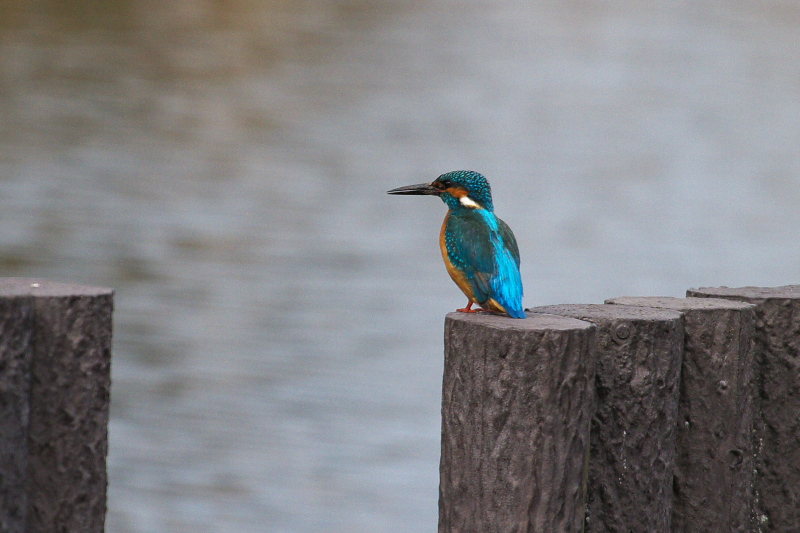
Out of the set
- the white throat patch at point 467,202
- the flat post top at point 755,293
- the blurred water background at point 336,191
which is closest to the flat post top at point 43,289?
the white throat patch at point 467,202

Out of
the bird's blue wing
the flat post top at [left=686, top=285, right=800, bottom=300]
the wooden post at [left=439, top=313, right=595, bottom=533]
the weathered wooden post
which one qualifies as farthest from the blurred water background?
the weathered wooden post

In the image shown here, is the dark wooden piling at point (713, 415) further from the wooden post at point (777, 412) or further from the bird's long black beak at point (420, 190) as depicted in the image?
the bird's long black beak at point (420, 190)

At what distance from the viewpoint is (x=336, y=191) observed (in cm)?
1003

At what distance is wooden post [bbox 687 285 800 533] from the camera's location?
2779 millimetres

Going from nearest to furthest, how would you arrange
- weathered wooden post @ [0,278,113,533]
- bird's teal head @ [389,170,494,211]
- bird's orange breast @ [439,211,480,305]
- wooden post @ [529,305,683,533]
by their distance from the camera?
weathered wooden post @ [0,278,113,533] < wooden post @ [529,305,683,533] < bird's orange breast @ [439,211,480,305] < bird's teal head @ [389,170,494,211]

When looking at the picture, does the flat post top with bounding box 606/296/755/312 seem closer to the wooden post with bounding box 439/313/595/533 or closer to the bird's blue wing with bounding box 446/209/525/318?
the bird's blue wing with bounding box 446/209/525/318

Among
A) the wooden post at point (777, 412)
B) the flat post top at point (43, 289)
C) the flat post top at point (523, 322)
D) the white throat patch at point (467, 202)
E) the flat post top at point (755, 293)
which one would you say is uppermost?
the white throat patch at point (467, 202)

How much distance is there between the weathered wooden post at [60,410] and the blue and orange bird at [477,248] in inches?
33.4

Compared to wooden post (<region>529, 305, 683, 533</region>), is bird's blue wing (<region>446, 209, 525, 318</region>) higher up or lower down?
higher up

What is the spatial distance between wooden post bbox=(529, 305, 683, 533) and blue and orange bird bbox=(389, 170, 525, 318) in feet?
0.55

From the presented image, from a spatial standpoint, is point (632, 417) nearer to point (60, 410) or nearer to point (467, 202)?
point (467, 202)

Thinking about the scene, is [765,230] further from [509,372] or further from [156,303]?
[509,372]

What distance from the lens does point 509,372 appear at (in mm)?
→ 2148

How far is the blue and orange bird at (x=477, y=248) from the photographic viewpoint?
2.42m
